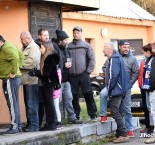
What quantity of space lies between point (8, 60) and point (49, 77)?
2.70 feet

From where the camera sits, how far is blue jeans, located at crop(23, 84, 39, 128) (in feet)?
31.3

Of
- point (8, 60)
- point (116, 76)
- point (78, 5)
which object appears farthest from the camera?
point (78, 5)

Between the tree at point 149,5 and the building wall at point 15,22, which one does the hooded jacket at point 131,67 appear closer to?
the building wall at point 15,22

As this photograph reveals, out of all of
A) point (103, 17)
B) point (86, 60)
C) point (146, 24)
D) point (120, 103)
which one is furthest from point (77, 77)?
point (146, 24)

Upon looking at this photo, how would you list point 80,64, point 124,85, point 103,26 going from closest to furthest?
point 124,85
point 80,64
point 103,26

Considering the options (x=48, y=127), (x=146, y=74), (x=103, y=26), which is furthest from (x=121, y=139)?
(x=103, y=26)

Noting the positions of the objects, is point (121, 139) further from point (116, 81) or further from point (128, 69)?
point (128, 69)

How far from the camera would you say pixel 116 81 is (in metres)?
9.77

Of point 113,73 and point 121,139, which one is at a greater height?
point 113,73

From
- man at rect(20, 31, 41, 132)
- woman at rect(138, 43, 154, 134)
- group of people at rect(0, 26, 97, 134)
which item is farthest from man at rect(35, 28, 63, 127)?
woman at rect(138, 43, 154, 134)

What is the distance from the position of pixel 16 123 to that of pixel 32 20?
7.69 feet

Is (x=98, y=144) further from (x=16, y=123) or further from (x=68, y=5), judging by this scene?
(x=68, y=5)

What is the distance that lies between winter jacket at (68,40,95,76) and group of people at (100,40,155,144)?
41 cm

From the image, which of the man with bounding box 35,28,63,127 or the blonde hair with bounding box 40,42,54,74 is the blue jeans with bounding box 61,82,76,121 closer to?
the man with bounding box 35,28,63,127
